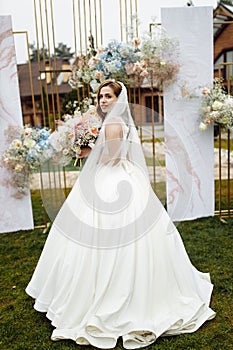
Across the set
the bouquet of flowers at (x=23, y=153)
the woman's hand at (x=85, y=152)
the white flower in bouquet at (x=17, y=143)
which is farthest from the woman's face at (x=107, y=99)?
the white flower in bouquet at (x=17, y=143)

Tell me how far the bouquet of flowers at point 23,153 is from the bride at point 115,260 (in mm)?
1782

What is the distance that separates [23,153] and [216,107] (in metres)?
2.51

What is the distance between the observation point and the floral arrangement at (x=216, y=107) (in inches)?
195

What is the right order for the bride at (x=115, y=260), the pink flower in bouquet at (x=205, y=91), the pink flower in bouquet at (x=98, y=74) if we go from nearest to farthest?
1. the bride at (x=115, y=260)
2. the pink flower in bouquet at (x=98, y=74)
3. the pink flower in bouquet at (x=205, y=91)

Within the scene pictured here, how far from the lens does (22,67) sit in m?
23.5

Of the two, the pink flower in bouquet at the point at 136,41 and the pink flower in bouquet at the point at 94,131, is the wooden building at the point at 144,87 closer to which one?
the pink flower in bouquet at the point at 136,41

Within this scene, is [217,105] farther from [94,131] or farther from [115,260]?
[115,260]

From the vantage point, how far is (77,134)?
3.17m

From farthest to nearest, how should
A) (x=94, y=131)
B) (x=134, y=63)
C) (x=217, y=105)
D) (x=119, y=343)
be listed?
(x=217, y=105), (x=134, y=63), (x=94, y=131), (x=119, y=343)

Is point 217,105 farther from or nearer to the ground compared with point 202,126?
farther from the ground

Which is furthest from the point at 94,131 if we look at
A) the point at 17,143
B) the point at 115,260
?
the point at 17,143

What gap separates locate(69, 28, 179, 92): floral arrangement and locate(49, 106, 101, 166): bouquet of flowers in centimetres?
157

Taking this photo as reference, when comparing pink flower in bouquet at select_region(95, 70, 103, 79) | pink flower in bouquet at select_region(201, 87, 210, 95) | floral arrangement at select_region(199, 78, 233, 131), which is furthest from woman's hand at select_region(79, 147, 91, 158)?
pink flower in bouquet at select_region(201, 87, 210, 95)

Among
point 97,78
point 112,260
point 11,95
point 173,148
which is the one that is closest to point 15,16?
point 11,95
